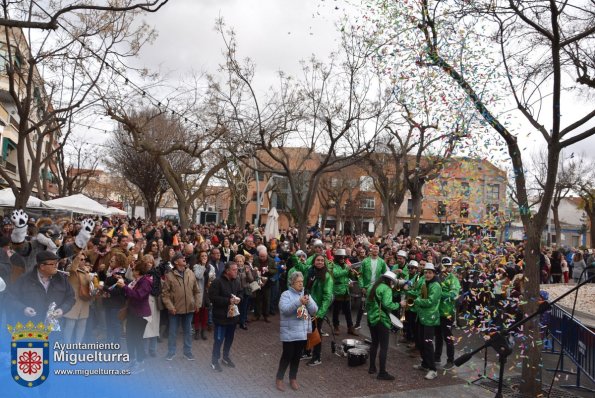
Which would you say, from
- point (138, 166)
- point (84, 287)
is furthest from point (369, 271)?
point (138, 166)

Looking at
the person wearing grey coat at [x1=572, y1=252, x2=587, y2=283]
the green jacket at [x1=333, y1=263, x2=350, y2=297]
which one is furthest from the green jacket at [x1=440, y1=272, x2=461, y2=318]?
the person wearing grey coat at [x1=572, y1=252, x2=587, y2=283]

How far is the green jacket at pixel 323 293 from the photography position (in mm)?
8133

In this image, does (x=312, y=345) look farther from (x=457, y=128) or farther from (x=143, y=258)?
(x=457, y=128)

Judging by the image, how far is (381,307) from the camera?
303 inches

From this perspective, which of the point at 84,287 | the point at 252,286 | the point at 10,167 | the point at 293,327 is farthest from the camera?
the point at 10,167

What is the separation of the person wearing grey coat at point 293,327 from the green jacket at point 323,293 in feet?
3.89

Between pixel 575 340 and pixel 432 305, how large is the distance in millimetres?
2205

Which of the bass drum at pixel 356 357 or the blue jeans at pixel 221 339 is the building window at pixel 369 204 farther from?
the blue jeans at pixel 221 339

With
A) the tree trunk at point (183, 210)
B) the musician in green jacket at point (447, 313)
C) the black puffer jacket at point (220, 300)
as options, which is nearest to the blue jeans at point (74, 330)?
the black puffer jacket at point (220, 300)

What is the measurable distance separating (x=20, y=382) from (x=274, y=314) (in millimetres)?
7105

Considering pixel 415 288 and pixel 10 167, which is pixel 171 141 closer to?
pixel 415 288

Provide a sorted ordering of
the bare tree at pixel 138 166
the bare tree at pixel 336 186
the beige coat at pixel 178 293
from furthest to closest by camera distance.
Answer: the bare tree at pixel 336 186
the bare tree at pixel 138 166
the beige coat at pixel 178 293

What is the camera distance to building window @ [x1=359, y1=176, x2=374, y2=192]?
162 feet

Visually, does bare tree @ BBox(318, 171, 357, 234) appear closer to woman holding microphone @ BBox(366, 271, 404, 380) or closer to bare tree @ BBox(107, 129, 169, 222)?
bare tree @ BBox(107, 129, 169, 222)
